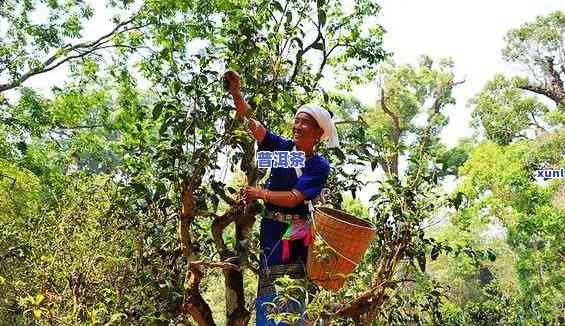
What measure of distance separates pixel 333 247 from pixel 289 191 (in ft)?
0.86

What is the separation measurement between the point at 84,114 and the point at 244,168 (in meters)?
5.44

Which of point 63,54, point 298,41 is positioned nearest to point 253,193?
point 298,41

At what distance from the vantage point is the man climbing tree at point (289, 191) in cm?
224

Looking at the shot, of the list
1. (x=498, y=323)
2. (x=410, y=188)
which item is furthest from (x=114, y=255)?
(x=498, y=323)

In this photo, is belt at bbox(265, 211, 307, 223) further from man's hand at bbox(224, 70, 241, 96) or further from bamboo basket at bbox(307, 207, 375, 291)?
man's hand at bbox(224, 70, 241, 96)

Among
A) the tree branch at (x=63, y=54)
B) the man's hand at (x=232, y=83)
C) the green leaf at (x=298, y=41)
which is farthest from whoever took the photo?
the tree branch at (x=63, y=54)

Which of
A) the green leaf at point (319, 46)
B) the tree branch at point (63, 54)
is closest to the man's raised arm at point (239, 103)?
the green leaf at point (319, 46)

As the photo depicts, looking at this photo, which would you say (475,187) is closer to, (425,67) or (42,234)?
(425,67)

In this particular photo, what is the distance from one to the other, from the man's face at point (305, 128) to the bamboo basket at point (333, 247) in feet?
0.97

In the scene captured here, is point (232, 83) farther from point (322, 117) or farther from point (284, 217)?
point (284, 217)

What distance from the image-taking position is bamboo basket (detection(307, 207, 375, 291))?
2.12 metres

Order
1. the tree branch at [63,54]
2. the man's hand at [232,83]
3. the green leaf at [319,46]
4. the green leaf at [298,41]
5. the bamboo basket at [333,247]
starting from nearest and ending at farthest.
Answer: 1. the bamboo basket at [333,247]
2. the man's hand at [232,83]
3. the green leaf at [298,41]
4. the green leaf at [319,46]
5. the tree branch at [63,54]

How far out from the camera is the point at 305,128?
2311 mm

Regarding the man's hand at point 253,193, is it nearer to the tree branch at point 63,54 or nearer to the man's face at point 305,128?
the man's face at point 305,128
